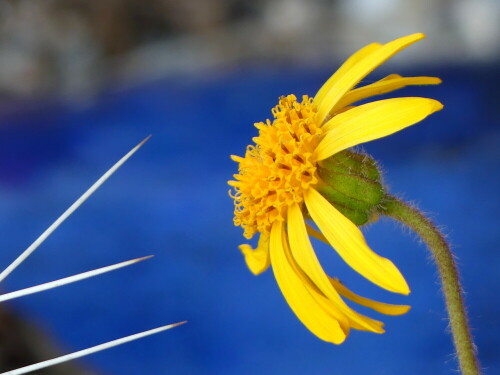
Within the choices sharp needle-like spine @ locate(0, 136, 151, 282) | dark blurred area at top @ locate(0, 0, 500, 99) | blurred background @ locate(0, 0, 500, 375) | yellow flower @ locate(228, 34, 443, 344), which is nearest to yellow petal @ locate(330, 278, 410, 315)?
yellow flower @ locate(228, 34, 443, 344)

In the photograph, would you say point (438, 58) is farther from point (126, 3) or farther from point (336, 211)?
point (336, 211)

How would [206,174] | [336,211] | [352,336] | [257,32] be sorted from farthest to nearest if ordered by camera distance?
1. [257,32]
2. [206,174]
3. [352,336]
4. [336,211]

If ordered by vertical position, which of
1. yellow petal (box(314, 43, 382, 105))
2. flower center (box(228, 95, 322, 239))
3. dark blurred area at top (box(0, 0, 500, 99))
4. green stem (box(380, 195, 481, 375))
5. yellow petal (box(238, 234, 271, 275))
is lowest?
green stem (box(380, 195, 481, 375))

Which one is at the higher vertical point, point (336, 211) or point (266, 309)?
point (266, 309)

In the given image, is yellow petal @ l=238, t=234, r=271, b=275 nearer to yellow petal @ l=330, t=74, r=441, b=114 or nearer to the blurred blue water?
yellow petal @ l=330, t=74, r=441, b=114

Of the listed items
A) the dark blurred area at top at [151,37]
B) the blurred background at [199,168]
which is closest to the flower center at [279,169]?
the blurred background at [199,168]

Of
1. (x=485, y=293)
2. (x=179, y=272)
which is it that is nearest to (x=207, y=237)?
(x=179, y=272)

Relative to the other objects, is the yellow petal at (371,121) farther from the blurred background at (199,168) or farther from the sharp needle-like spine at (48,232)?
the blurred background at (199,168)
